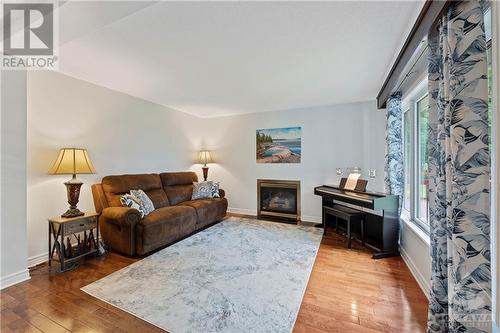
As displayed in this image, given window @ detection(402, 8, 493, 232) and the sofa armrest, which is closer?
window @ detection(402, 8, 493, 232)

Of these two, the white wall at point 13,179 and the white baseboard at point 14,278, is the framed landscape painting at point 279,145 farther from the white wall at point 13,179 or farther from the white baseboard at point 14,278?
the white baseboard at point 14,278

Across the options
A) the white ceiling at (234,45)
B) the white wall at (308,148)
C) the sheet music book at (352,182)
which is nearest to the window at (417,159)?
the white ceiling at (234,45)

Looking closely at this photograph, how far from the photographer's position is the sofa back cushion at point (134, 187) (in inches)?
127

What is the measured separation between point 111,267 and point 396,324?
300 centimetres

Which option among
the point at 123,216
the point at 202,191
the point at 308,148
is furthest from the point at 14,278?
the point at 308,148

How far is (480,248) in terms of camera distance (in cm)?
121

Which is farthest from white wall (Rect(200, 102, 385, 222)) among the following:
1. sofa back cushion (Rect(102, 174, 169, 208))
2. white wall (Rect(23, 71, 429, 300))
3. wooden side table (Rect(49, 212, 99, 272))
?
wooden side table (Rect(49, 212, 99, 272))

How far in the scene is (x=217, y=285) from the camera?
86.9 inches

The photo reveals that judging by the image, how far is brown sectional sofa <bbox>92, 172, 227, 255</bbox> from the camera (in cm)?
287

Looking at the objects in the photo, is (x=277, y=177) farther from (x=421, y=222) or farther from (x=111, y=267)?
(x=111, y=267)

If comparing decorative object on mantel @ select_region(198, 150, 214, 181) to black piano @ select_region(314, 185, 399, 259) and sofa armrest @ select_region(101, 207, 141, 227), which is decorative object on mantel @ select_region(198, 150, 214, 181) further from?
black piano @ select_region(314, 185, 399, 259)

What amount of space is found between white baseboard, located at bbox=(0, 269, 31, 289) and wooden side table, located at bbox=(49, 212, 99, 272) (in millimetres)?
279

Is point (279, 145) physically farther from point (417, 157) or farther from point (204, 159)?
point (417, 157)

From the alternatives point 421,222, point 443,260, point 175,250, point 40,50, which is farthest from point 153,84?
point 421,222
